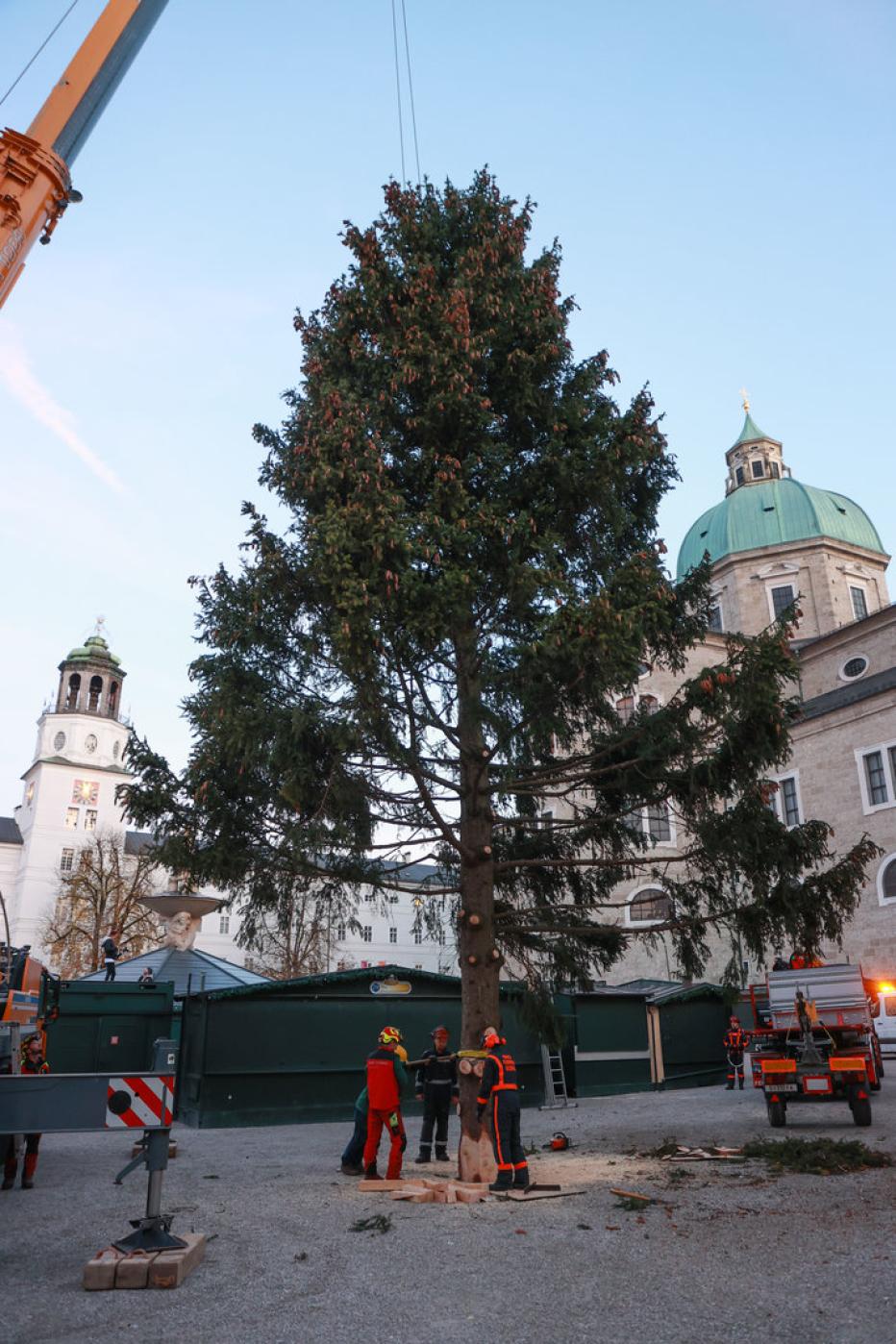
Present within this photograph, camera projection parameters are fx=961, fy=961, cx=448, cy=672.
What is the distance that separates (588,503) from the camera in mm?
12633

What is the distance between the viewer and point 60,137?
12.0 meters

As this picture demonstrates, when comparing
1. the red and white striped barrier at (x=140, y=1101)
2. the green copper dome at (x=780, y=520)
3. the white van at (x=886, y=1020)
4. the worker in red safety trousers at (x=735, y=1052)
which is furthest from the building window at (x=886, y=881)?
the red and white striped barrier at (x=140, y=1101)

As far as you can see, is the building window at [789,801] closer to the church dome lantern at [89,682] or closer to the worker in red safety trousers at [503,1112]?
the worker in red safety trousers at [503,1112]

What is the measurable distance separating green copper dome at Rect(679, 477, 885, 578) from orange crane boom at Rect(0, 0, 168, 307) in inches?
1853

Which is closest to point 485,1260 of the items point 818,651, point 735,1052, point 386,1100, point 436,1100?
point 386,1100

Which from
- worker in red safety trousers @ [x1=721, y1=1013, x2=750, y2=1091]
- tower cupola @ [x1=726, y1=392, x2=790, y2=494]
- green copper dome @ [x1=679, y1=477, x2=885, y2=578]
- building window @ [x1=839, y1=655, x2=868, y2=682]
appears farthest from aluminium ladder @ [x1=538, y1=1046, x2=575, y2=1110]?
tower cupola @ [x1=726, y1=392, x2=790, y2=494]

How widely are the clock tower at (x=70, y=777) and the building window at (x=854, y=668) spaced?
59513mm

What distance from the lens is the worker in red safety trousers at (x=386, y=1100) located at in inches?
437

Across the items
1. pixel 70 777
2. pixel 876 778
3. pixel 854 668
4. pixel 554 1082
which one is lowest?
pixel 554 1082

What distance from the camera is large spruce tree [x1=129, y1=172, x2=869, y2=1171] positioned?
36.4 feet

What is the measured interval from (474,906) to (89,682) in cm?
8678

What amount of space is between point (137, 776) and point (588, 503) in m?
6.84

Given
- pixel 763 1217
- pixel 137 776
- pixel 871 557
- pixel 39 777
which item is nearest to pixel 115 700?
pixel 39 777

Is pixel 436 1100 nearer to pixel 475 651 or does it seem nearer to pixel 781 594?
pixel 475 651
